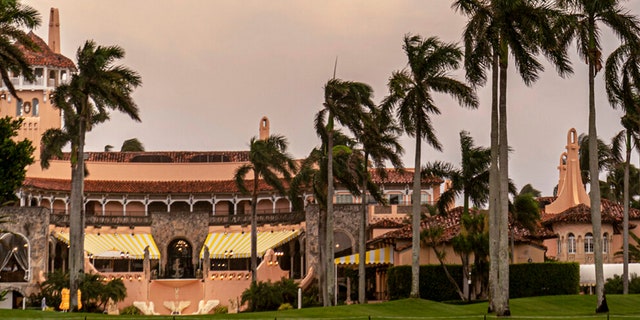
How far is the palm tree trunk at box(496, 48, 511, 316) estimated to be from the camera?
151 ft

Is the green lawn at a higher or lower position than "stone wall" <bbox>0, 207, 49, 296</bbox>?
lower

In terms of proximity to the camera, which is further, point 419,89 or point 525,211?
point 525,211

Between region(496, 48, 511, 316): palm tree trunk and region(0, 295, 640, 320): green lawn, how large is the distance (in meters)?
0.95

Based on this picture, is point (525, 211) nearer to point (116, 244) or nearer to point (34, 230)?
point (34, 230)

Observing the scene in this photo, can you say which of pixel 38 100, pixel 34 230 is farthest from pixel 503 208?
pixel 38 100

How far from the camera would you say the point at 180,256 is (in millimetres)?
108125

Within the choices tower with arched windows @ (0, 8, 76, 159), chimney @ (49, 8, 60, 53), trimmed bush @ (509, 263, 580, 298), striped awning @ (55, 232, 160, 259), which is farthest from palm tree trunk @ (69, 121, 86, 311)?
chimney @ (49, 8, 60, 53)

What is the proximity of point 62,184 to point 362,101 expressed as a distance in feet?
163

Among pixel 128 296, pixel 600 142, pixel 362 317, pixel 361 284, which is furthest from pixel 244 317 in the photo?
pixel 600 142

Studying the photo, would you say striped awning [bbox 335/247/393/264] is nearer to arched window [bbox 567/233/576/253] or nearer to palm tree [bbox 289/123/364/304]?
palm tree [bbox 289/123/364/304]

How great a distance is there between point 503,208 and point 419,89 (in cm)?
1252

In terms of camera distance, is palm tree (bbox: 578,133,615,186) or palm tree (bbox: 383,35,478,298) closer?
palm tree (bbox: 383,35,478,298)

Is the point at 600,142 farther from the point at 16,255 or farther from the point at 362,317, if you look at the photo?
the point at 362,317

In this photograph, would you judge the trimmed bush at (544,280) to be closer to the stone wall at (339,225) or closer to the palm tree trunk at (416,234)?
the palm tree trunk at (416,234)
